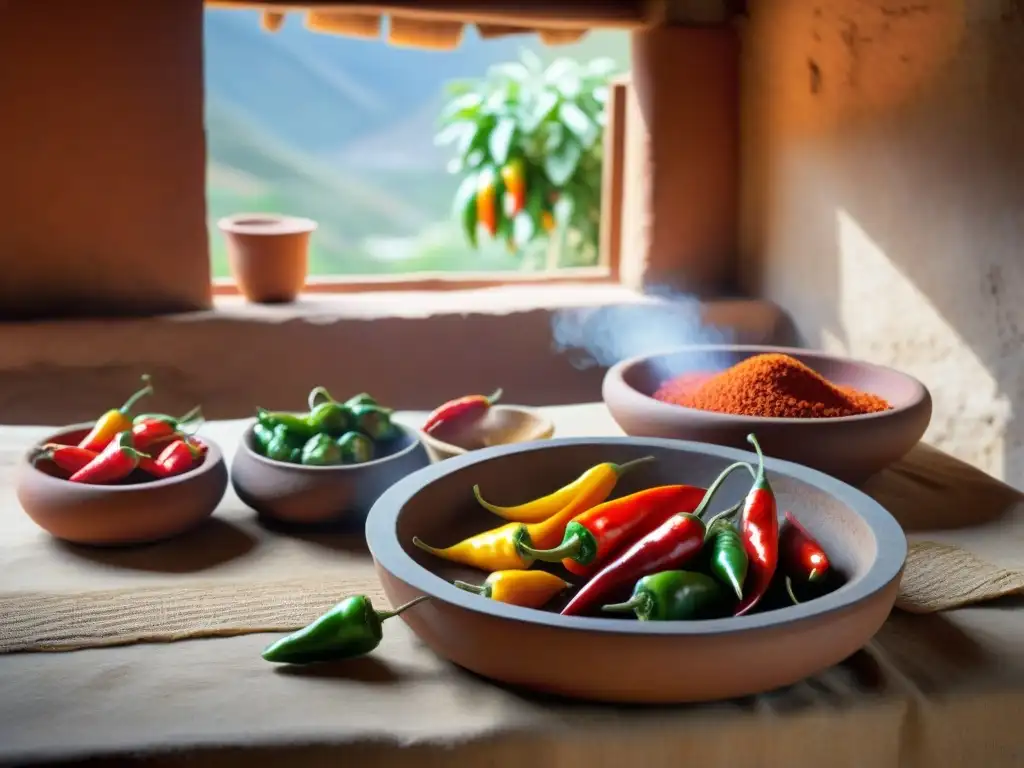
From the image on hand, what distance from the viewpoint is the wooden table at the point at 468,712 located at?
0.81 metres

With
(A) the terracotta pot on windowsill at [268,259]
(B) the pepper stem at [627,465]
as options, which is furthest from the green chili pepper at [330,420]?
(A) the terracotta pot on windowsill at [268,259]

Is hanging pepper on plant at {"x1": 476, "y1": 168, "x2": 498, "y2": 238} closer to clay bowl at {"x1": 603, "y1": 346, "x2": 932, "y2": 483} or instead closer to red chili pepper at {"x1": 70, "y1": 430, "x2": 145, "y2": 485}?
clay bowl at {"x1": 603, "y1": 346, "x2": 932, "y2": 483}

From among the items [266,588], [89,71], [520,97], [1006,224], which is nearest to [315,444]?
[266,588]

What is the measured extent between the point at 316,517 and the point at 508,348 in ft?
5.96

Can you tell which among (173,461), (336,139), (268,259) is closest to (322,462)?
(173,461)

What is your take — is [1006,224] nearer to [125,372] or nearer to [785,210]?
[785,210]

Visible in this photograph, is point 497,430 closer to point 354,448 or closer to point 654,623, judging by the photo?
point 354,448

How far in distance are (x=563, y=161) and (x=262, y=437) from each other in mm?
2693

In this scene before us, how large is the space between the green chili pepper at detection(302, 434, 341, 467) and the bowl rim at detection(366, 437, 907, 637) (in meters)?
0.17

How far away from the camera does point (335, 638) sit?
922 mm

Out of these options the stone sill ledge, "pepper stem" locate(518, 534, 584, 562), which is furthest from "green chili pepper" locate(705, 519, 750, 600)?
the stone sill ledge

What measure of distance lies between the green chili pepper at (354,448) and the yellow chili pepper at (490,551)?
0.23 metres

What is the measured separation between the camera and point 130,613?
3.36 ft

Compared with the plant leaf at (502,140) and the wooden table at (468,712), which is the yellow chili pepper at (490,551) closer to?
the wooden table at (468,712)
